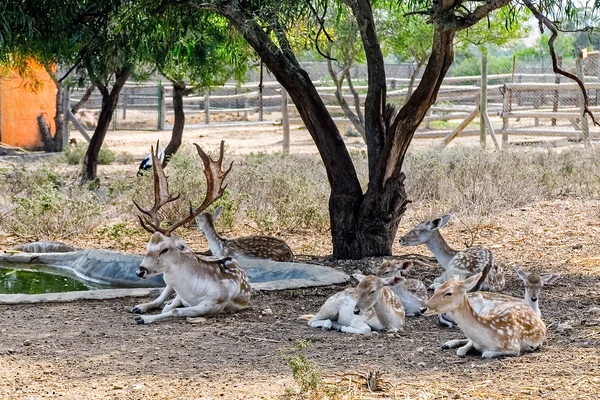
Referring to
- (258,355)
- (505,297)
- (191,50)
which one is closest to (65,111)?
(191,50)

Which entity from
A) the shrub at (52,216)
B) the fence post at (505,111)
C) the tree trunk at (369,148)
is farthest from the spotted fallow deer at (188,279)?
the fence post at (505,111)

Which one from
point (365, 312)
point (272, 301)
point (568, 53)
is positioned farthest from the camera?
point (568, 53)

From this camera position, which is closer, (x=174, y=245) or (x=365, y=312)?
(x=365, y=312)

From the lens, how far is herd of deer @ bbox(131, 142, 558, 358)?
6.55 meters

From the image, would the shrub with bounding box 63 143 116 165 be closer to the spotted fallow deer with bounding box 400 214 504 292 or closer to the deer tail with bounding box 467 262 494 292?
the spotted fallow deer with bounding box 400 214 504 292

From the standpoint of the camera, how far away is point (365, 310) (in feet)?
23.7

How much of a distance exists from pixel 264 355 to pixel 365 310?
94 cm

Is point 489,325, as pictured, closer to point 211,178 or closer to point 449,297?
point 449,297

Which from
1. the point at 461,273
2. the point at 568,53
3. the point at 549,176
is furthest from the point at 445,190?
the point at 568,53

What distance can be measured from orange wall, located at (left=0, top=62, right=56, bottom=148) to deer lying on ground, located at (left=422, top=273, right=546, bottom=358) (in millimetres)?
19094

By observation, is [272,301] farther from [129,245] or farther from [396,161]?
[129,245]

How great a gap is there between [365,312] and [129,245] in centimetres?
521

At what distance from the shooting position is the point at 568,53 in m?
56.1

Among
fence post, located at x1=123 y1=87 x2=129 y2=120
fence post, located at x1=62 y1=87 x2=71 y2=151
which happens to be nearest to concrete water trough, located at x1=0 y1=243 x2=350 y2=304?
fence post, located at x1=62 y1=87 x2=71 y2=151
